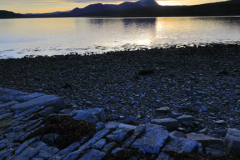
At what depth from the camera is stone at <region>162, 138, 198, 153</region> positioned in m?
5.46

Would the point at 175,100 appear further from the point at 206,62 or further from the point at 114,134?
the point at 206,62

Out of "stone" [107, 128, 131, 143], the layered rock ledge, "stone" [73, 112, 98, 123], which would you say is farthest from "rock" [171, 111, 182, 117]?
"stone" [73, 112, 98, 123]

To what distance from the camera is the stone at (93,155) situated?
197 inches

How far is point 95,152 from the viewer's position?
5.20 meters

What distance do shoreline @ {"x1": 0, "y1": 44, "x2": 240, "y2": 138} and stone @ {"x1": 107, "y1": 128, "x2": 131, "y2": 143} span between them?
266 centimetres

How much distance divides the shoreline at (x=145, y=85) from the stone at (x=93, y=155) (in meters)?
4.01

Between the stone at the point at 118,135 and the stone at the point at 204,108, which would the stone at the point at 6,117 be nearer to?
the stone at the point at 118,135

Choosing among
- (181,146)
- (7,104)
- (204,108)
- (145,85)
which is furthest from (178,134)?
(7,104)

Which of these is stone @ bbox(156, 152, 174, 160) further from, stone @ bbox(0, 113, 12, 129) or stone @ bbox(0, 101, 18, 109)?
stone @ bbox(0, 101, 18, 109)

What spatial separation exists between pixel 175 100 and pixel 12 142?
8.74m

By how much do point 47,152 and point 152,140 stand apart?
126 inches

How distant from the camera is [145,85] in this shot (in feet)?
45.6

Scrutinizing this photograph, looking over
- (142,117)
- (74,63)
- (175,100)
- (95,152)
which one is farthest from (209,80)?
(74,63)

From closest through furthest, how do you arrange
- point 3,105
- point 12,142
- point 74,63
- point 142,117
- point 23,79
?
1. point 12,142
2. point 3,105
3. point 142,117
4. point 23,79
5. point 74,63
